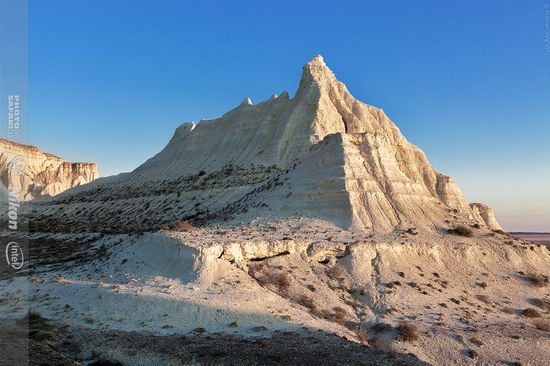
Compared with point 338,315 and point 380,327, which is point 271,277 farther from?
point 380,327

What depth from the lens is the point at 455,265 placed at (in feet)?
84.7

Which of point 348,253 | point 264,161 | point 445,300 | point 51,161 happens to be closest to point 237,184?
point 264,161

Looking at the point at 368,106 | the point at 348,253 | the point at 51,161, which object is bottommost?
the point at 348,253

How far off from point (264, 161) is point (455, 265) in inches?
1238

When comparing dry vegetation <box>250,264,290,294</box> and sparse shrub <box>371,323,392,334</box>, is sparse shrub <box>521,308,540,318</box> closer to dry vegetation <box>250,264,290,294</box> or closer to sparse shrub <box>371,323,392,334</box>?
sparse shrub <box>371,323,392,334</box>

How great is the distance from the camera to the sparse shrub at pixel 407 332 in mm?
17094

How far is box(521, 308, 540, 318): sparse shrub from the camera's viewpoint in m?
21.7

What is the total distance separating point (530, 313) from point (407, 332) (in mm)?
9090

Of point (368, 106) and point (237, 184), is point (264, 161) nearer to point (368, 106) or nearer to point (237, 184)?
point (237, 184)

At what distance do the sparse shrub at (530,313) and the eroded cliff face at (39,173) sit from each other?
366 ft

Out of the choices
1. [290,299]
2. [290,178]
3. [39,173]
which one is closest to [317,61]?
[290,178]

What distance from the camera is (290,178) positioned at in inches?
1346

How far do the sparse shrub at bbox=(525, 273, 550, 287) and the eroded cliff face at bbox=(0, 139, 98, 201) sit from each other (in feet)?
362

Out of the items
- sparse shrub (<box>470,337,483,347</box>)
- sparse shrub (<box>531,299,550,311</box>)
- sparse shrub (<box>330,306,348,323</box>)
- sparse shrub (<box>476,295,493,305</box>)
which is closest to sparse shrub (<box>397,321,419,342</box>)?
sparse shrub (<box>470,337,483,347</box>)
